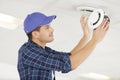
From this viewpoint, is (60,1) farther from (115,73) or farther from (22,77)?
(115,73)

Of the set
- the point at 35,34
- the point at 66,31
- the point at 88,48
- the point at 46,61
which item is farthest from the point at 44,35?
the point at 66,31

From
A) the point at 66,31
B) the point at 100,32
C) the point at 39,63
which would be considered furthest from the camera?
the point at 66,31

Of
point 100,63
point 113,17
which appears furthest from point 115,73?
point 113,17

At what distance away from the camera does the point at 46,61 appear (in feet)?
6.27

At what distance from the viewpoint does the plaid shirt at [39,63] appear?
→ 75.0 inches

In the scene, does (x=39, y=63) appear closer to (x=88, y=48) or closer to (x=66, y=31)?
(x=88, y=48)

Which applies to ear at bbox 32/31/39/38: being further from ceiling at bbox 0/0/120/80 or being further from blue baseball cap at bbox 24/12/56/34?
ceiling at bbox 0/0/120/80

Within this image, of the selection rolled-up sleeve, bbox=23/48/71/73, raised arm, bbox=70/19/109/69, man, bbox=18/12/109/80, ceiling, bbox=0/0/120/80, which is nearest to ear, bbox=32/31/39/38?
man, bbox=18/12/109/80

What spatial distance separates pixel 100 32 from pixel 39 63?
448 mm

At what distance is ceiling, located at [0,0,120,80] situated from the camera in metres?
3.11

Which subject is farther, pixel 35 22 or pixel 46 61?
pixel 35 22

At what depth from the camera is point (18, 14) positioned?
3.38 metres

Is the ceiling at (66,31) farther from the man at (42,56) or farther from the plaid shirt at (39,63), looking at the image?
the plaid shirt at (39,63)

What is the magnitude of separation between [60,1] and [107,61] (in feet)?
8.62
